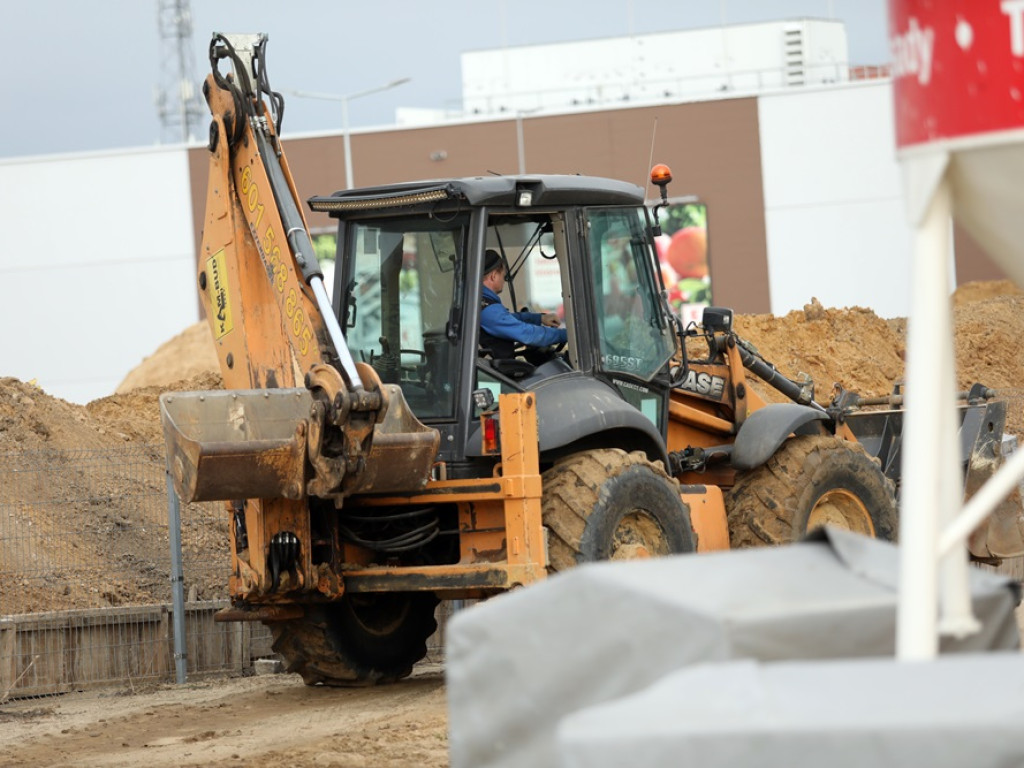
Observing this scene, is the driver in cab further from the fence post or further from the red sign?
the red sign

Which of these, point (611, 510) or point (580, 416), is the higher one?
point (580, 416)

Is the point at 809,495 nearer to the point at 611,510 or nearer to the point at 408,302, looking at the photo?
the point at 611,510

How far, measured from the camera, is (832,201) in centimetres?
4466

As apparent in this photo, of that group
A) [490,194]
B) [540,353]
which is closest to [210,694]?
[540,353]

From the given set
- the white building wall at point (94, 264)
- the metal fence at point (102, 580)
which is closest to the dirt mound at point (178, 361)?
the white building wall at point (94, 264)

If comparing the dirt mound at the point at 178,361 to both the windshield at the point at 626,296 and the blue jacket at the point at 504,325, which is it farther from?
the blue jacket at the point at 504,325

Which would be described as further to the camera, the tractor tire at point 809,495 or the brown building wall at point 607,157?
the brown building wall at point 607,157

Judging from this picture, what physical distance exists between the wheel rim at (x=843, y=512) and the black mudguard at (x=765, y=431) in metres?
0.52

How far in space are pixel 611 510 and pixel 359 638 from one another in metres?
2.21

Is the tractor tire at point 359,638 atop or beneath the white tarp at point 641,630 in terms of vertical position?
beneath

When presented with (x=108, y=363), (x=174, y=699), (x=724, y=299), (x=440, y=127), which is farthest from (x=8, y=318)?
(x=174, y=699)

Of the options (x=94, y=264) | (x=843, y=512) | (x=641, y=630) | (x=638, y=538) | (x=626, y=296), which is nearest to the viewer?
(x=641, y=630)

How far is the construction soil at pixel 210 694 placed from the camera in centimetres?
790

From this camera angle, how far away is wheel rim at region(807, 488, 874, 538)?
10.6m
